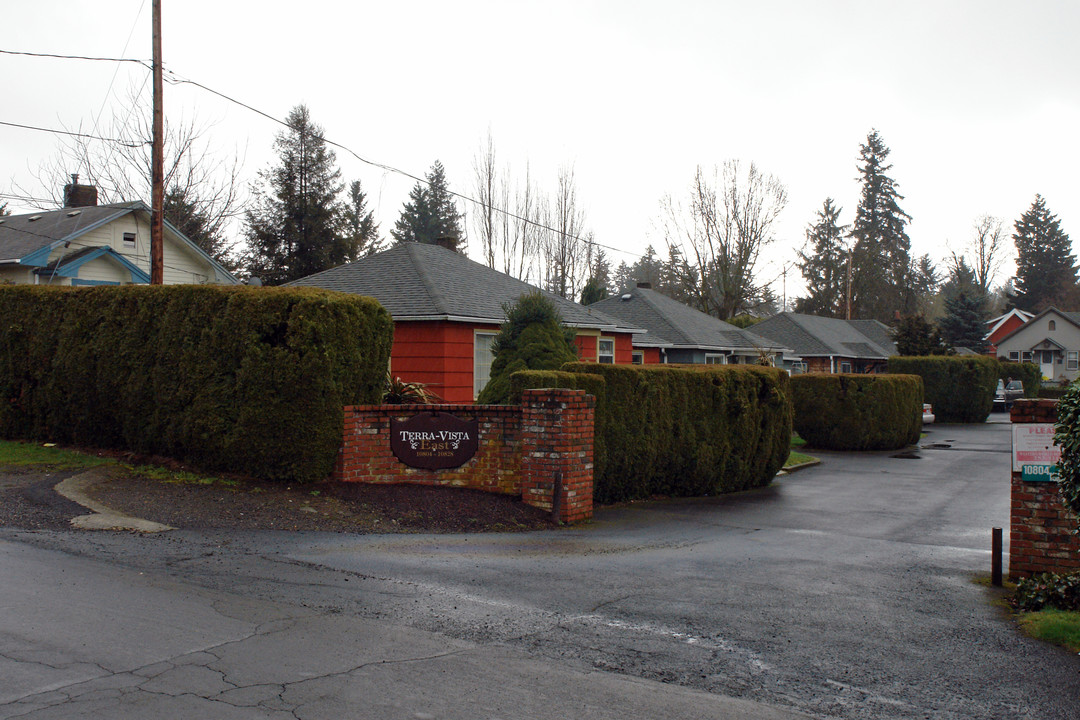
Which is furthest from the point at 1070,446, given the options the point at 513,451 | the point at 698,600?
the point at 513,451

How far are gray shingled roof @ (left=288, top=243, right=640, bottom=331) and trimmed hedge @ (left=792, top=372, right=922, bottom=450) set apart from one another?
690 cm

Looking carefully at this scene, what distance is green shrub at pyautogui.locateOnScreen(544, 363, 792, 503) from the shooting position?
515 inches

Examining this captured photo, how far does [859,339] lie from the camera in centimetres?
5484

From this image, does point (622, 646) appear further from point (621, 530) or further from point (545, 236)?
point (545, 236)

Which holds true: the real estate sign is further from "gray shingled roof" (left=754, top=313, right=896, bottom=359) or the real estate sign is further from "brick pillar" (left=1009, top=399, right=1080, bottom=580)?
"gray shingled roof" (left=754, top=313, right=896, bottom=359)

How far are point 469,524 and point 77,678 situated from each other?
5956 mm

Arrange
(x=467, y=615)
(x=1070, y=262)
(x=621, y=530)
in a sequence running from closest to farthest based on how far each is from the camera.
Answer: (x=467, y=615)
(x=621, y=530)
(x=1070, y=262)

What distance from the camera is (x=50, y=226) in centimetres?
2553

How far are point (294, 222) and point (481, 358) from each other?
85.3 ft

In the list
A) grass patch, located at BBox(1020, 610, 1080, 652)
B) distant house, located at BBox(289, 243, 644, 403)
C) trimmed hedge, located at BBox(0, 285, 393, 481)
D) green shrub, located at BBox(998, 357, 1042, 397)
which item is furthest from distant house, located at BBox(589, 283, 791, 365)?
grass patch, located at BBox(1020, 610, 1080, 652)

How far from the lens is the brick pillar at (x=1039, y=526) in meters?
7.66

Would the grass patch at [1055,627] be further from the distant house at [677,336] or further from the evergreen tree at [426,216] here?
the evergreen tree at [426,216]

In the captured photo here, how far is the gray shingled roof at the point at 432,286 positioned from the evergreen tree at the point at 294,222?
19.8 meters

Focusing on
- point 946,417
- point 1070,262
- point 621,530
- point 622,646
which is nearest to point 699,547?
point 621,530
